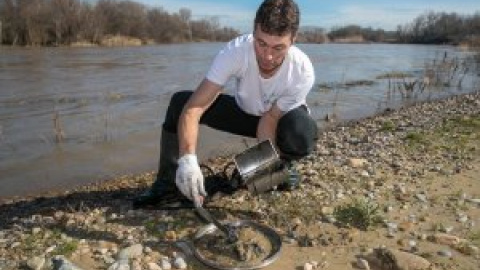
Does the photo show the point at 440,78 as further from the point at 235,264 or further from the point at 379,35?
the point at 379,35

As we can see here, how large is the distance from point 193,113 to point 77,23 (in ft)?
168

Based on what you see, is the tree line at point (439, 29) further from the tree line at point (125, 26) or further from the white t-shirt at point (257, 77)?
the white t-shirt at point (257, 77)

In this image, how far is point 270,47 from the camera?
3.50 metres

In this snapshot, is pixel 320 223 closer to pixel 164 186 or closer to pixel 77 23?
pixel 164 186

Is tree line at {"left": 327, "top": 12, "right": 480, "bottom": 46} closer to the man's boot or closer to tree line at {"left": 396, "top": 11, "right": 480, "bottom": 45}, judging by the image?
tree line at {"left": 396, "top": 11, "right": 480, "bottom": 45}

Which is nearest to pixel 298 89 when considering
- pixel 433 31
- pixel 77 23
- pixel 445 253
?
pixel 445 253

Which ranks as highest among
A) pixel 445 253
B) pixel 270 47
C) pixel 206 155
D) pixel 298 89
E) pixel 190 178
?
pixel 270 47

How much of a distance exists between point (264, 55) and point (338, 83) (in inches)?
636

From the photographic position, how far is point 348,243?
3512mm

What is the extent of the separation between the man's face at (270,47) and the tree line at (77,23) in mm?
38898

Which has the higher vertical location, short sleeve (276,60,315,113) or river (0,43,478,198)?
short sleeve (276,60,315,113)

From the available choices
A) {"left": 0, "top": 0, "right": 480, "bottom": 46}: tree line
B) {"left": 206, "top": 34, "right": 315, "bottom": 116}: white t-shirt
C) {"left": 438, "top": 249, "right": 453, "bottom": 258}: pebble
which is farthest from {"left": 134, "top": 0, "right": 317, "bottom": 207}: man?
{"left": 0, "top": 0, "right": 480, "bottom": 46}: tree line

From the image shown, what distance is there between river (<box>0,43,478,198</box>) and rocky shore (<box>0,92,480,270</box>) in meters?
1.92

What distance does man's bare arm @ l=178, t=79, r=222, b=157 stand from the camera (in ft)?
11.5
